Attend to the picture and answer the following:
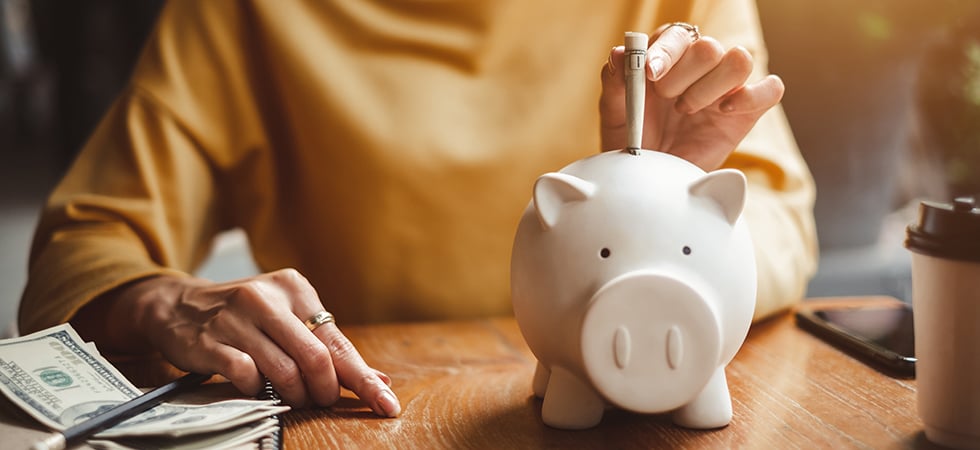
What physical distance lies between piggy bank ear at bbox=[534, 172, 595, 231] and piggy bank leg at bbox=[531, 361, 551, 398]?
158 mm

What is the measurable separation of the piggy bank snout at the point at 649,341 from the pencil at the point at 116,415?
0.34 m

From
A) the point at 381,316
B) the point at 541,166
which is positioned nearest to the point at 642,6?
the point at 541,166

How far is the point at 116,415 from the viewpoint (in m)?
0.63

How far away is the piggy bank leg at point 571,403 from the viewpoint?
2.11 ft

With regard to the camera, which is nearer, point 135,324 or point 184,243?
point 135,324

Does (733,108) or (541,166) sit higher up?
(733,108)

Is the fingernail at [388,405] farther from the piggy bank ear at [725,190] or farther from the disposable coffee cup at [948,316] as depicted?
the disposable coffee cup at [948,316]

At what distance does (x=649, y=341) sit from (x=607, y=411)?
13 centimetres

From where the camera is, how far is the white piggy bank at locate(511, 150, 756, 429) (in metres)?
0.58

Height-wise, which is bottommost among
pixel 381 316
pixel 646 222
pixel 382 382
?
pixel 381 316

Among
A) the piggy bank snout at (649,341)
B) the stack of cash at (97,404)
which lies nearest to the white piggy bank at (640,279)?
the piggy bank snout at (649,341)

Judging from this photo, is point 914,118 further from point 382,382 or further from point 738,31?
point 382,382

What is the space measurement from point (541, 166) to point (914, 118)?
47.4 inches

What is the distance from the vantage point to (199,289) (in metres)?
0.82
